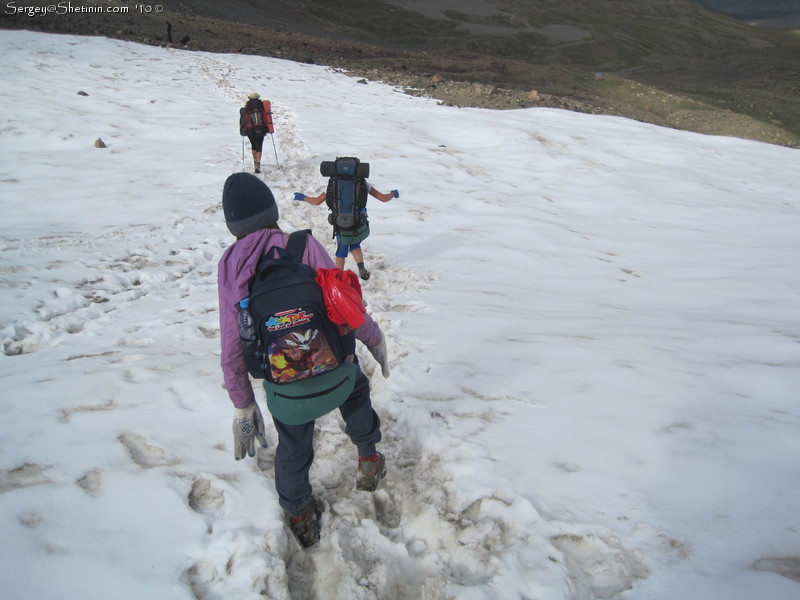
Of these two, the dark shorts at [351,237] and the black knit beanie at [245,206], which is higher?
the black knit beanie at [245,206]

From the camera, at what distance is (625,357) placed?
3994 millimetres

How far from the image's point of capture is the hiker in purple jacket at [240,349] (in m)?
2.22

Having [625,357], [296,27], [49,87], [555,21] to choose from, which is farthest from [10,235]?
[555,21]

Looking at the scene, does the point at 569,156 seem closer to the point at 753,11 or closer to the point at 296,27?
the point at 296,27

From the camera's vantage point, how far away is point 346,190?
5352mm

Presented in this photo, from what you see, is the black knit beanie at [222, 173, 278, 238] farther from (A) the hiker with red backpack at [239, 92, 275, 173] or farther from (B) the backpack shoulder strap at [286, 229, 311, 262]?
(A) the hiker with red backpack at [239, 92, 275, 173]

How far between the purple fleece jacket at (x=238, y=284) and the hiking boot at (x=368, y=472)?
2.45ft

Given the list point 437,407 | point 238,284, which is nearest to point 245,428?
point 238,284

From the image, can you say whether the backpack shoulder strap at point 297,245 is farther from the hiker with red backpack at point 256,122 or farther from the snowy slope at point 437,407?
the hiker with red backpack at point 256,122

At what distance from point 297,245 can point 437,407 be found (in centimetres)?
160

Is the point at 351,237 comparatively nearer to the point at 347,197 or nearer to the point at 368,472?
the point at 347,197

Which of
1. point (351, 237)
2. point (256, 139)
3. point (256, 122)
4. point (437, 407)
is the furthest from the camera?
point (256, 139)

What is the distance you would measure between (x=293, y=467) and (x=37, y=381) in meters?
2.28

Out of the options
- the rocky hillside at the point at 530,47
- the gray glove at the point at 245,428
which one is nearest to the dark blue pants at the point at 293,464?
the gray glove at the point at 245,428
